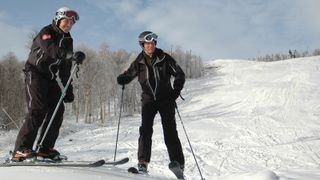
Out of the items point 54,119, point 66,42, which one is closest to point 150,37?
point 66,42

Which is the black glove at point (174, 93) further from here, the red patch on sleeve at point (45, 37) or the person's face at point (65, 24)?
the red patch on sleeve at point (45, 37)

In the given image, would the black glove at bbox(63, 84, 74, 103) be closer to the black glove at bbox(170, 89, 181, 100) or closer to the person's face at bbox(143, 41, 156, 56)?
the person's face at bbox(143, 41, 156, 56)

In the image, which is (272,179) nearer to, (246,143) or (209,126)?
(246,143)

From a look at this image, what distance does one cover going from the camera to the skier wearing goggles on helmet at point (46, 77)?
5965mm

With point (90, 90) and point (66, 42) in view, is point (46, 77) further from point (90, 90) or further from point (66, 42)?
point (90, 90)

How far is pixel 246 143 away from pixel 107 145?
8.28 m

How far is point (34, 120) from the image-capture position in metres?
5.98

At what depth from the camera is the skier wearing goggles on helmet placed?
5965 millimetres

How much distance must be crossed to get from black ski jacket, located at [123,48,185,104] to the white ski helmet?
138 centimetres

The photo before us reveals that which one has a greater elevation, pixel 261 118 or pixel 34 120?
pixel 34 120

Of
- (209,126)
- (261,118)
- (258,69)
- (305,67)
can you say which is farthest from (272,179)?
(258,69)

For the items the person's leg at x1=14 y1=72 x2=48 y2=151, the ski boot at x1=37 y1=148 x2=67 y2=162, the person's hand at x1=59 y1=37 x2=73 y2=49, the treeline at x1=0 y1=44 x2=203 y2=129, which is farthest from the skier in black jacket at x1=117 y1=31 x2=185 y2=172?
the treeline at x1=0 y1=44 x2=203 y2=129

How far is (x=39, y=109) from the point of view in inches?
237

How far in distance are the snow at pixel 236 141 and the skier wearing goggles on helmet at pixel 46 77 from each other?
3.19 feet
